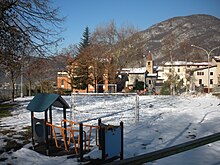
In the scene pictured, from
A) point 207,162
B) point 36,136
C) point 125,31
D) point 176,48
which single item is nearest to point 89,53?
point 125,31

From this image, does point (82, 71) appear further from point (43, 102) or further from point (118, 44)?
point (43, 102)

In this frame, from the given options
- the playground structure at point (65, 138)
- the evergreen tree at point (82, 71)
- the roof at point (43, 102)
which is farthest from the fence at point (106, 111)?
the evergreen tree at point (82, 71)

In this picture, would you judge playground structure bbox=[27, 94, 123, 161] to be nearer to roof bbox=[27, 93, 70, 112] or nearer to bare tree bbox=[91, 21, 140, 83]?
roof bbox=[27, 93, 70, 112]

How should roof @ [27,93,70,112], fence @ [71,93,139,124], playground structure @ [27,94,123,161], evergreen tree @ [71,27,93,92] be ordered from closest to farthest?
playground structure @ [27,94,123,161], roof @ [27,93,70,112], fence @ [71,93,139,124], evergreen tree @ [71,27,93,92]

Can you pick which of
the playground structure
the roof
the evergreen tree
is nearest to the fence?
the playground structure

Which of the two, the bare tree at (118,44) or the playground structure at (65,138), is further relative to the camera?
the bare tree at (118,44)

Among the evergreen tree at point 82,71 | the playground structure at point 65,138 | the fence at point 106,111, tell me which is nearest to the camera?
the playground structure at point 65,138

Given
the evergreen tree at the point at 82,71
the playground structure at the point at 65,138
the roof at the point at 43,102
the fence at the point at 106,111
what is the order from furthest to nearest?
the evergreen tree at the point at 82,71 < the fence at the point at 106,111 < the roof at the point at 43,102 < the playground structure at the point at 65,138

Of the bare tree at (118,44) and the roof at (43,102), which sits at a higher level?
the bare tree at (118,44)

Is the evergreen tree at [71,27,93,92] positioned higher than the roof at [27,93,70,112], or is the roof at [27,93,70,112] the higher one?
the evergreen tree at [71,27,93,92]

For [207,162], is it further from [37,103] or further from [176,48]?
[176,48]

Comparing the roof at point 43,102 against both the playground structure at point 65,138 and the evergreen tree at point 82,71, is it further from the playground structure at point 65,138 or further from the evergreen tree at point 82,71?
the evergreen tree at point 82,71

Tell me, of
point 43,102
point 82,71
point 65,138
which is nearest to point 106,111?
point 65,138

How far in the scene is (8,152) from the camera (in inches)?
283
